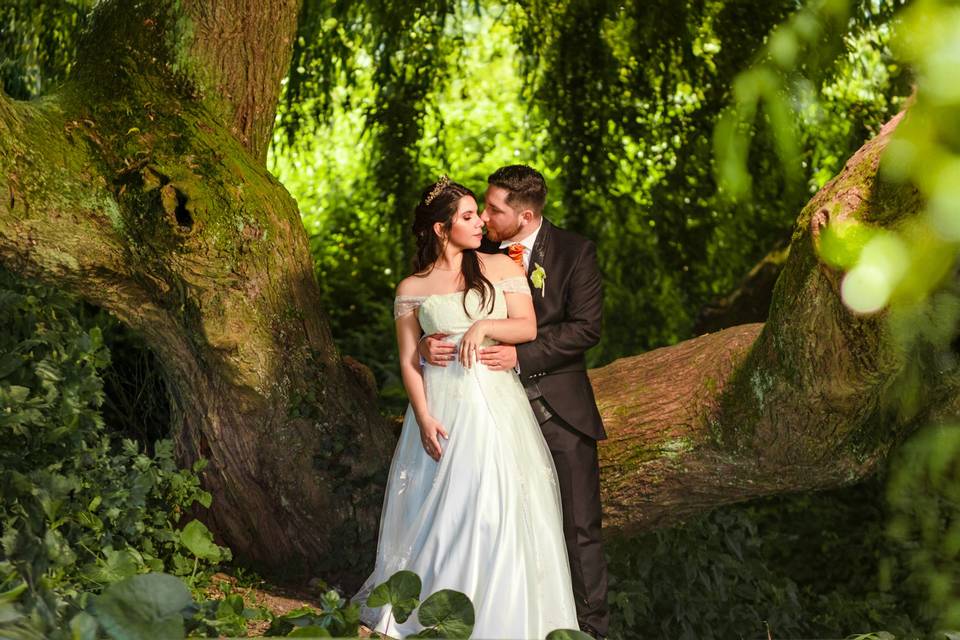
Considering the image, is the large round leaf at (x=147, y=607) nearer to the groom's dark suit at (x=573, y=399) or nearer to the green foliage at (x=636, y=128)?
the groom's dark suit at (x=573, y=399)

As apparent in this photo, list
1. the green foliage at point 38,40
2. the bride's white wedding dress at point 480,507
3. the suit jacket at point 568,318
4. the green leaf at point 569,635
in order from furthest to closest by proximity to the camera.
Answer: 1. the green foliage at point 38,40
2. the suit jacket at point 568,318
3. the bride's white wedding dress at point 480,507
4. the green leaf at point 569,635

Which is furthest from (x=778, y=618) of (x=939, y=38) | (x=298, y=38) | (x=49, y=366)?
(x=939, y=38)

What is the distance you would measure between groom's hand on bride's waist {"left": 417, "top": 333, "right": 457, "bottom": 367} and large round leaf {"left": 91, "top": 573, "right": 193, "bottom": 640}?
2.12 meters

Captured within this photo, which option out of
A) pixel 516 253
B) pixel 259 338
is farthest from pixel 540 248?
pixel 259 338

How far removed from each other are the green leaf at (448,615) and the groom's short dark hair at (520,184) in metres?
2.04

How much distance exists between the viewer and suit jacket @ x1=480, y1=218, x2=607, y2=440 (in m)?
4.50

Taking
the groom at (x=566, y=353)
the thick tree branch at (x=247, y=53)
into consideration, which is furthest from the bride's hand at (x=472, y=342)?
the thick tree branch at (x=247, y=53)

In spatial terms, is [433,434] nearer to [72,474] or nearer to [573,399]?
[573,399]

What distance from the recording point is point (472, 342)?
4.14 meters

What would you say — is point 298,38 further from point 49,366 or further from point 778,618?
point 778,618

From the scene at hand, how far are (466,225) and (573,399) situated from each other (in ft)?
2.74

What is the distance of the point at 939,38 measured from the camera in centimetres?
142

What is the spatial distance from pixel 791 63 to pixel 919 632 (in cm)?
518

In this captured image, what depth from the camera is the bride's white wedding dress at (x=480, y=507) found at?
4.00 metres
